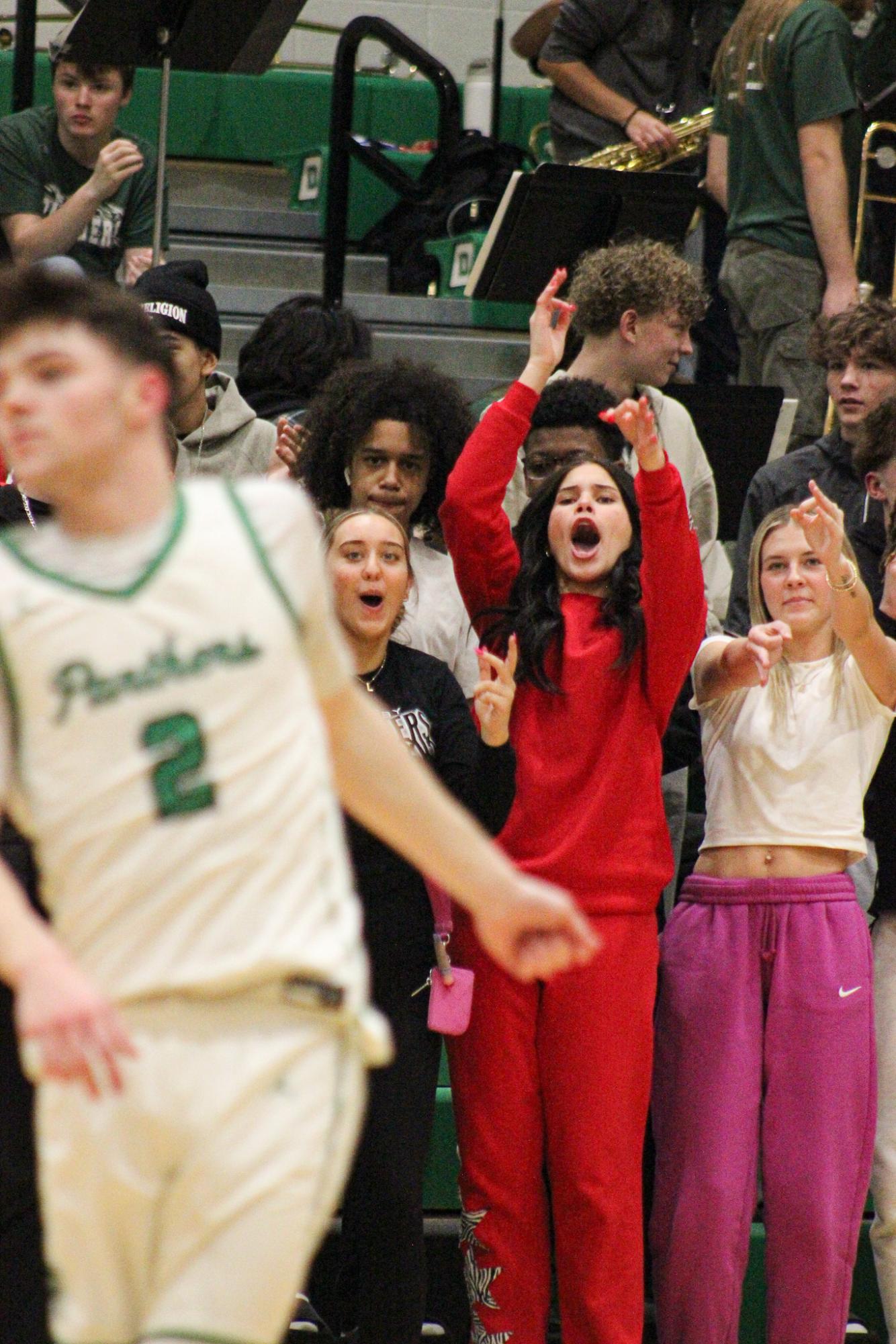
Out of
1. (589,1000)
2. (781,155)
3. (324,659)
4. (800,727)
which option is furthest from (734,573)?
(324,659)

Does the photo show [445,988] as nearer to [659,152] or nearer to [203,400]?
[203,400]

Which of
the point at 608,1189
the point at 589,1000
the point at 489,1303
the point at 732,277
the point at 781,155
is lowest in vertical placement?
the point at 489,1303

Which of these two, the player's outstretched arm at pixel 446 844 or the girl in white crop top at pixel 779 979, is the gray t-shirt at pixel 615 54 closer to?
the girl in white crop top at pixel 779 979

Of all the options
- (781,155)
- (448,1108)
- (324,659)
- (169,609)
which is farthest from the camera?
(781,155)

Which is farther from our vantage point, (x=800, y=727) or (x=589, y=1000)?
(x=800, y=727)

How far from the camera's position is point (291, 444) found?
4.57 meters

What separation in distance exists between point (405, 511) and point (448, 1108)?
1351mm

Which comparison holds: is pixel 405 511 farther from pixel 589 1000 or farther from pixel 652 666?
pixel 589 1000

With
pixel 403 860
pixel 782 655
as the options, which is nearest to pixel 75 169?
pixel 782 655

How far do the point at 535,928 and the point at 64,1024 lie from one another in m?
0.50

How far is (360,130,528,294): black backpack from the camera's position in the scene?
802 cm

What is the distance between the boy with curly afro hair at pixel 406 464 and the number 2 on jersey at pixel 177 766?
2.29 meters

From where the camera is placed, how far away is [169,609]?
1.99m

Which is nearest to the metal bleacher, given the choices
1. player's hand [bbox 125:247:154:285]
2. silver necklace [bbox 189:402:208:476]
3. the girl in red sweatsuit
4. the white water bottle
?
the white water bottle
